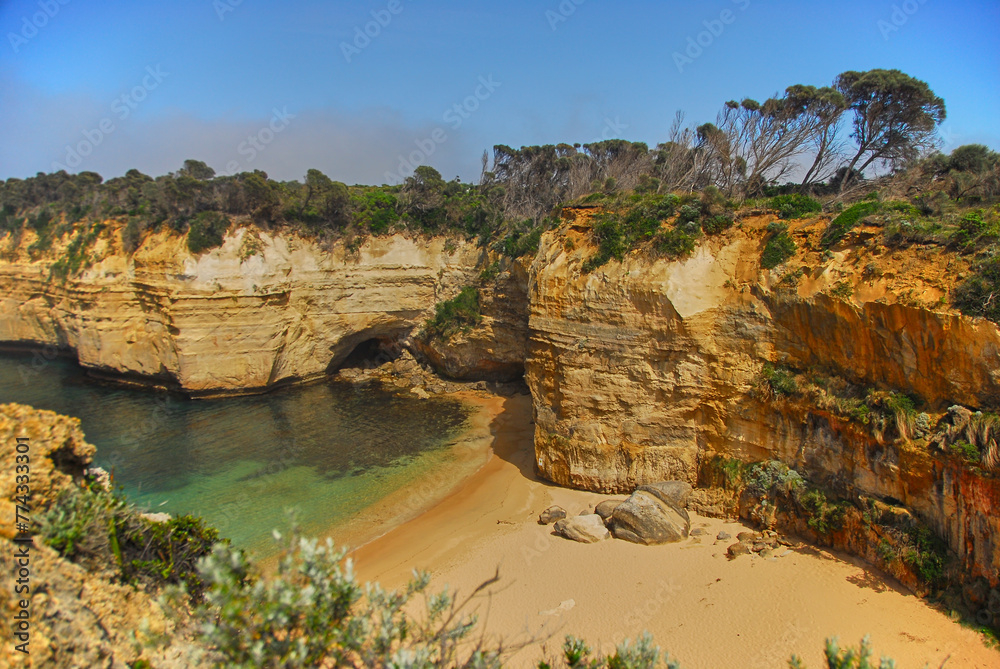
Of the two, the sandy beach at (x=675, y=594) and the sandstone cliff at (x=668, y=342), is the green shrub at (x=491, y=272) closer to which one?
the sandstone cliff at (x=668, y=342)

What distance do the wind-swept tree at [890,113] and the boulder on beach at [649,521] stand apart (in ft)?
50.8

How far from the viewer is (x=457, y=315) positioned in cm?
2691

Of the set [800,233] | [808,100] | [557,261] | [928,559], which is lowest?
[928,559]

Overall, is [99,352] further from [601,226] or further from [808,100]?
[808,100]

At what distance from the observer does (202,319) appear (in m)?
A: 25.0

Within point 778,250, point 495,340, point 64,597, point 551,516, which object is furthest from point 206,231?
point 778,250

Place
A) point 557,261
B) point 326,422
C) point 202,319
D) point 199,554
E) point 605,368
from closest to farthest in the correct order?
point 199,554
point 605,368
point 557,261
point 326,422
point 202,319

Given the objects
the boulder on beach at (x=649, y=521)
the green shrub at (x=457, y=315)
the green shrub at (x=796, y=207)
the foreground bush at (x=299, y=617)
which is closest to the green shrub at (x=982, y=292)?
the green shrub at (x=796, y=207)

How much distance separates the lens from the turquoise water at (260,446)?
1664 cm

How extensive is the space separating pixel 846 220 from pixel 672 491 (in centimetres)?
868

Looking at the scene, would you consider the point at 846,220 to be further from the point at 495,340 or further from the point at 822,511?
the point at 495,340

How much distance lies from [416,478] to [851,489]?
43.3ft

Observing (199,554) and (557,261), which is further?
(557,261)

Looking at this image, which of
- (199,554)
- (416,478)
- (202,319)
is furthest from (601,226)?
(202,319)
